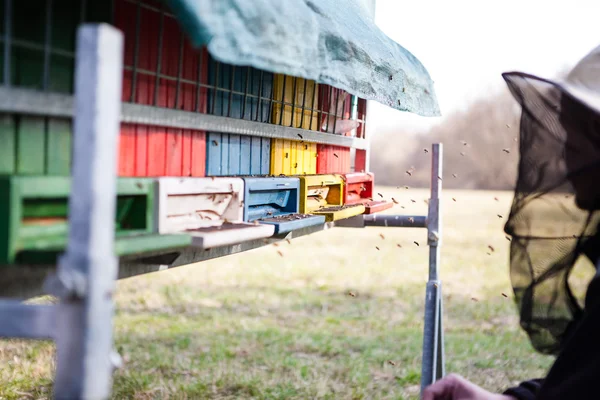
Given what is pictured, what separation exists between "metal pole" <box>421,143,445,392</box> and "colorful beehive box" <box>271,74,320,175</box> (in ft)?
2.37

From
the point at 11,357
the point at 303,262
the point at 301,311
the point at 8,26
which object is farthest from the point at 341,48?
the point at 303,262

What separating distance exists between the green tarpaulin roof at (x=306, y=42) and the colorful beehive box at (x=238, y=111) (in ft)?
1.37

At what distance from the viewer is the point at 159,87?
6.98 ft

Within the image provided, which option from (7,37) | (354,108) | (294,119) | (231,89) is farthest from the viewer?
(354,108)

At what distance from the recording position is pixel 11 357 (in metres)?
5.60

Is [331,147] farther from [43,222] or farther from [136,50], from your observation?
[43,222]

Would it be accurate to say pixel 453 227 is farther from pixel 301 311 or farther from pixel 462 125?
pixel 462 125

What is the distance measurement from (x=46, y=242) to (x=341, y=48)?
125 centimetres

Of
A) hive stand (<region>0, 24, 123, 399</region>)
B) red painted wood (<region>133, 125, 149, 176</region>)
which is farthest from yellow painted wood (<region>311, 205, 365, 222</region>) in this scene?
hive stand (<region>0, 24, 123, 399</region>)

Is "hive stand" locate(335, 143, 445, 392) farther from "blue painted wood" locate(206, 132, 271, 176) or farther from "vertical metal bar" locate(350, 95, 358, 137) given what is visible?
"blue painted wood" locate(206, 132, 271, 176)

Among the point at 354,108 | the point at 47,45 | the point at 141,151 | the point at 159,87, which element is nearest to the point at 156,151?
the point at 141,151

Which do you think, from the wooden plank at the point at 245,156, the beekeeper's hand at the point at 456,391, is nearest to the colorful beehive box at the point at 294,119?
the wooden plank at the point at 245,156

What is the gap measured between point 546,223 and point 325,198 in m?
1.43

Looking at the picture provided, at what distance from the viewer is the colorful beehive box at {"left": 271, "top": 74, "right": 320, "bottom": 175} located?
305 centimetres
